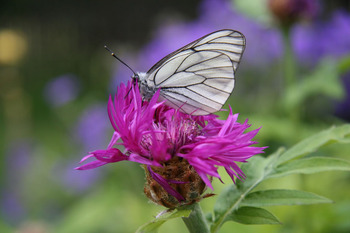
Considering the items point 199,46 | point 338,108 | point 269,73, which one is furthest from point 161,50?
point 199,46

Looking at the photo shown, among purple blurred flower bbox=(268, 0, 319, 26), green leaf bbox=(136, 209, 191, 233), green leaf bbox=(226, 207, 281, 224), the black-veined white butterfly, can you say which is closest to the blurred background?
purple blurred flower bbox=(268, 0, 319, 26)

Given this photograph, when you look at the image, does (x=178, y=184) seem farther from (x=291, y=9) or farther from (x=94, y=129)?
(x=94, y=129)

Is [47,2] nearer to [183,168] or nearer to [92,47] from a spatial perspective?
[92,47]

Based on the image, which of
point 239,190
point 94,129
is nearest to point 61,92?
point 94,129

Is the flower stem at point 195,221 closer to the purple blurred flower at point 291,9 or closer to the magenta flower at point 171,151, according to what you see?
the magenta flower at point 171,151

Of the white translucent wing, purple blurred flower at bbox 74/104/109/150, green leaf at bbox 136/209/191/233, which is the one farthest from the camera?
purple blurred flower at bbox 74/104/109/150

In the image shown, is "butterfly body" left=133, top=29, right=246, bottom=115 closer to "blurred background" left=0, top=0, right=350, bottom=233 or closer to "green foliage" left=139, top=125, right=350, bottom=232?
"green foliage" left=139, top=125, right=350, bottom=232

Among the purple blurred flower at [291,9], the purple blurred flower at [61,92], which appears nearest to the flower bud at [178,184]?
the purple blurred flower at [291,9]

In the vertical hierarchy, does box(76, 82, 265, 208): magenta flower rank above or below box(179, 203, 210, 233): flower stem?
above
